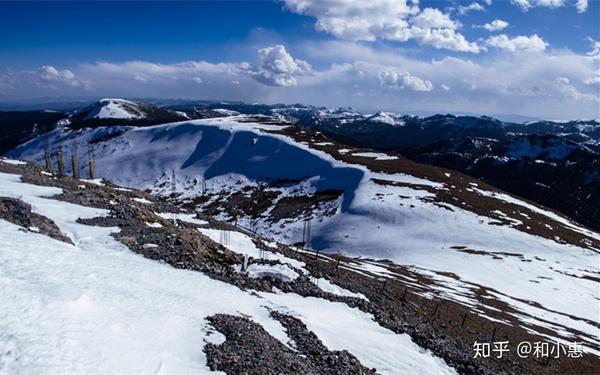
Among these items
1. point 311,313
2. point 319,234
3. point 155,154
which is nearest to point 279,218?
point 319,234


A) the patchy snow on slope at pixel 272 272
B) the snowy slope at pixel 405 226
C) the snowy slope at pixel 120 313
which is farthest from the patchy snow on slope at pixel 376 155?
the snowy slope at pixel 120 313

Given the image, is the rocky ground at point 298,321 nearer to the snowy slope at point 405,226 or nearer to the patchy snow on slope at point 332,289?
the patchy snow on slope at point 332,289

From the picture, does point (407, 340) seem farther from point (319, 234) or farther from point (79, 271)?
point (319, 234)

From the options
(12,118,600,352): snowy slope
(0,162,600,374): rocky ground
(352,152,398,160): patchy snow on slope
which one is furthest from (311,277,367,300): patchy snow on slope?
(352,152,398,160): patchy snow on slope

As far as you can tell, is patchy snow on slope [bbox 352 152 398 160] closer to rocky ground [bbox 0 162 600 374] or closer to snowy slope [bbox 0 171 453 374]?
rocky ground [bbox 0 162 600 374]

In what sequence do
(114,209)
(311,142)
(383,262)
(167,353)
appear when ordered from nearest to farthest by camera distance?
(167,353), (114,209), (383,262), (311,142)

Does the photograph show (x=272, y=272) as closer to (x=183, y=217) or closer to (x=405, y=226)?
(x=183, y=217)

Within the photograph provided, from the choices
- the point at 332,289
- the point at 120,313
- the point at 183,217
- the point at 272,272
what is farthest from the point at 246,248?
the point at 120,313
